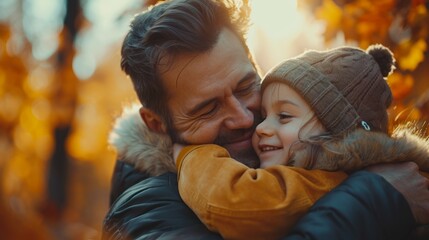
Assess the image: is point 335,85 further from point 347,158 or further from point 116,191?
point 116,191

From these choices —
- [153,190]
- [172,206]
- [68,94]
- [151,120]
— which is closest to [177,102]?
[151,120]

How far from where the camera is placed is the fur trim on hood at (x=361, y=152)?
9.14 feet

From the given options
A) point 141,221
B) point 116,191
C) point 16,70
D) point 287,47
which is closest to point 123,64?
point 116,191

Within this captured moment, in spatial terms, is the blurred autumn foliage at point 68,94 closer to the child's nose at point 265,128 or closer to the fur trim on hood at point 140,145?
the fur trim on hood at point 140,145

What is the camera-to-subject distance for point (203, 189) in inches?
109

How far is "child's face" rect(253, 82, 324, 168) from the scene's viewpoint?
2980 millimetres

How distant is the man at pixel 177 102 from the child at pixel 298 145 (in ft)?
0.45

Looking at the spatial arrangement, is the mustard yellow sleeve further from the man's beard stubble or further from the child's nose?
the man's beard stubble

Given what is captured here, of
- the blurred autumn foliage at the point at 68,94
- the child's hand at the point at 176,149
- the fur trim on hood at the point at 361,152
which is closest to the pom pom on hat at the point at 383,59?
the blurred autumn foliage at the point at 68,94

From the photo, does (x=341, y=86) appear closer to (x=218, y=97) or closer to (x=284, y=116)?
(x=284, y=116)

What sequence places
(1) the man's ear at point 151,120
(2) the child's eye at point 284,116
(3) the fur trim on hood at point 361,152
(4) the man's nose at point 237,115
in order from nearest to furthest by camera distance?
1. (3) the fur trim on hood at point 361,152
2. (2) the child's eye at point 284,116
3. (4) the man's nose at point 237,115
4. (1) the man's ear at point 151,120

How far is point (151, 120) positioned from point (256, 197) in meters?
1.18

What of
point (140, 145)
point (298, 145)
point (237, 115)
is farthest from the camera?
point (140, 145)

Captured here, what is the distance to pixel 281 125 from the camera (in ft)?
10.0
